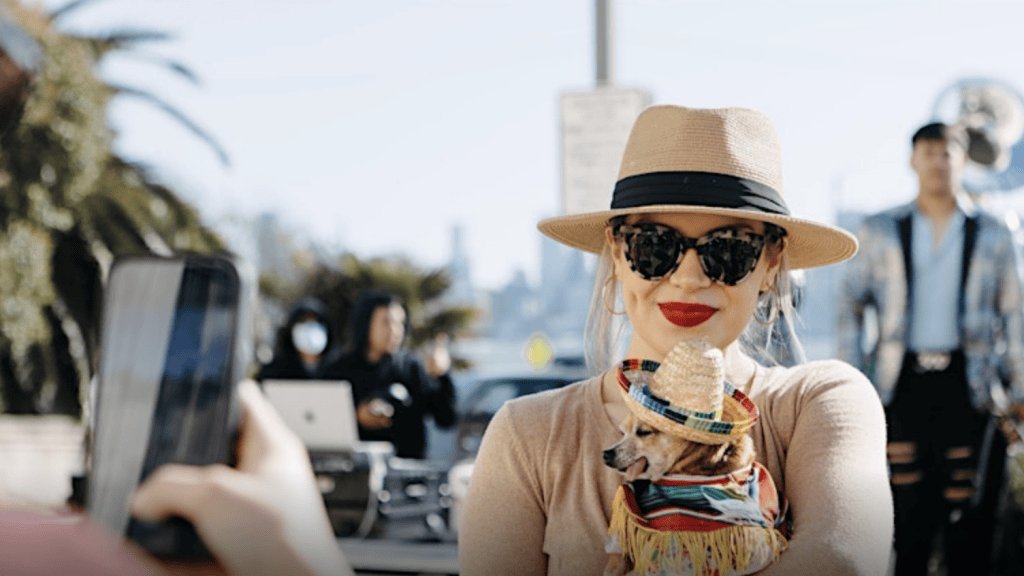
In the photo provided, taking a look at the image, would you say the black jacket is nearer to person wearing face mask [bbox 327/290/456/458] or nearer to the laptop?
person wearing face mask [bbox 327/290/456/458]

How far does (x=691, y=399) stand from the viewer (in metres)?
1.43

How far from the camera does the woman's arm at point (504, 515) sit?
5.42ft

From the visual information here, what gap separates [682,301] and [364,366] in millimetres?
5272

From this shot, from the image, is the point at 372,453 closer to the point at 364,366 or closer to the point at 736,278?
the point at 364,366

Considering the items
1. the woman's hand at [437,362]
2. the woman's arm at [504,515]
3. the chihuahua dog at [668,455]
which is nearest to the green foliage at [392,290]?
the woman's hand at [437,362]

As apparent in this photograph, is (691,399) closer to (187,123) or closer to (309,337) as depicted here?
(309,337)

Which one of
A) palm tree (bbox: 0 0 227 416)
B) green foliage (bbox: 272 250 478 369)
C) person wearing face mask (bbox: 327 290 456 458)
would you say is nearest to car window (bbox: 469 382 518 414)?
person wearing face mask (bbox: 327 290 456 458)

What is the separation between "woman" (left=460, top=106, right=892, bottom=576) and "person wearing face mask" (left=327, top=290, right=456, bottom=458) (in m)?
4.99

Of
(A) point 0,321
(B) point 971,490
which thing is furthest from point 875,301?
(A) point 0,321

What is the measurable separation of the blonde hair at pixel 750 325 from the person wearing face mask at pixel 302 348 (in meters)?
4.76

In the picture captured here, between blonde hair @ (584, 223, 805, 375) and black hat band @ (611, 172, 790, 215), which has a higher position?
black hat band @ (611, 172, 790, 215)

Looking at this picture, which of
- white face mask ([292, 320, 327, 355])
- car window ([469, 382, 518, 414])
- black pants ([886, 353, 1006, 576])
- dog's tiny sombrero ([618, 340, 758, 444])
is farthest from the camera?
car window ([469, 382, 518, 414])

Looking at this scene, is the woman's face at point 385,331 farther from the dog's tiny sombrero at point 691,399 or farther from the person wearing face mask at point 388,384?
the dog's tiny sombrero at point 691,399

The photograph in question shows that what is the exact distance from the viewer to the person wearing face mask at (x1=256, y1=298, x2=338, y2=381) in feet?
22.4
